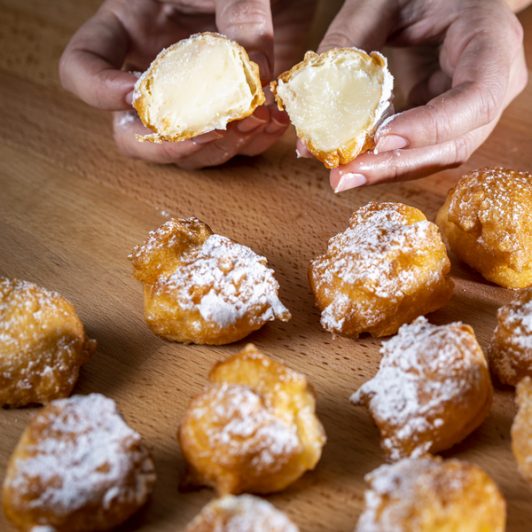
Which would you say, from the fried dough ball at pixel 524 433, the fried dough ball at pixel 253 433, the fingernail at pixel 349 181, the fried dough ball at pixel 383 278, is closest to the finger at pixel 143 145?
the fingernail at pixel 349 181

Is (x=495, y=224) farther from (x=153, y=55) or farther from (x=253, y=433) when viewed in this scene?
(x=153, y=55)

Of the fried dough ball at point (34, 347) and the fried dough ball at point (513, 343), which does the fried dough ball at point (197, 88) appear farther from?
the fried dough ball at point (513, 343)

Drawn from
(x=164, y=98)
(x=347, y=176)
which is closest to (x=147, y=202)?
(x=164, y=98)

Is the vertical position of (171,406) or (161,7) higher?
(161,7)

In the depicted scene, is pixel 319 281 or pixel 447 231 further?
pixel 447 231

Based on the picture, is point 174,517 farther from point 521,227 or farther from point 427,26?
point 427,26

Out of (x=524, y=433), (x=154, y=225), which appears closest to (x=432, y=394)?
(x=524, y=433)

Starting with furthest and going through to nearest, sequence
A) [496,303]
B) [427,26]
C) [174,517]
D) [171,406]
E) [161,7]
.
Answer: [161,7], [427,26], [496,303], [171,406], [174,517]
